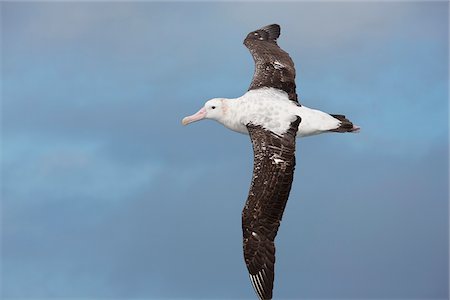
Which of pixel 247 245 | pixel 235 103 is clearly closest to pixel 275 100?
pixel 235 103

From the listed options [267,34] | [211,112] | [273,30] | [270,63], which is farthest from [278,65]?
[273,30]

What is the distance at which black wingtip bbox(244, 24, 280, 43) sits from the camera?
21.7 meters

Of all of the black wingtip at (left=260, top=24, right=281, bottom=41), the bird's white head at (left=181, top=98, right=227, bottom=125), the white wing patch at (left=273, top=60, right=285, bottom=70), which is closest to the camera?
the bird's white head at (left=181, top=98, right=227, bottom=125)

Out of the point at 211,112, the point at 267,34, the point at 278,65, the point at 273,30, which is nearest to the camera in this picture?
the point at 211,112

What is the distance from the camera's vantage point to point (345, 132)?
18.5m

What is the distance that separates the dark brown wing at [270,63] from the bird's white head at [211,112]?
929mm

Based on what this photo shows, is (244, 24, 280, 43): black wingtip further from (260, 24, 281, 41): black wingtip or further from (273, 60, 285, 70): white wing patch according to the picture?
(273, 60, 285, 70): white wing patch

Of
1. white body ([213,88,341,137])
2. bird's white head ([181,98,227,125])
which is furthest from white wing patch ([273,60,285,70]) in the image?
bird's white head ([181,98,227,125])

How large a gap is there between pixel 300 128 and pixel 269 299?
3.54m

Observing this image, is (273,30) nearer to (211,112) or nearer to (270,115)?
(211,112)

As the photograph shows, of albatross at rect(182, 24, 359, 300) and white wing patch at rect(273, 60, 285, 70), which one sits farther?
white wing patch at rect(273, 60, 285, 70)

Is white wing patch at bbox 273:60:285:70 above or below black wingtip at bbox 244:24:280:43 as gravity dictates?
below

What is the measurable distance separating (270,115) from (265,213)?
2270 millimetres

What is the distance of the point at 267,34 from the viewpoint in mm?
21891
